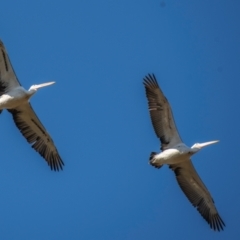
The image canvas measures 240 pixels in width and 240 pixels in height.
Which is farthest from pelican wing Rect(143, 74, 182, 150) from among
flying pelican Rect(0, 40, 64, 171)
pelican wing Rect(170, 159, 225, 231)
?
flying pelican Rect(0, 40, 64, 171)

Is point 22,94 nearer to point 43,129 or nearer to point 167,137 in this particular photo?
point 43,129

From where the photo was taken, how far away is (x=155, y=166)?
23.2 meters

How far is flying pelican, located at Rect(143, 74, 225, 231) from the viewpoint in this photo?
76.3 ft

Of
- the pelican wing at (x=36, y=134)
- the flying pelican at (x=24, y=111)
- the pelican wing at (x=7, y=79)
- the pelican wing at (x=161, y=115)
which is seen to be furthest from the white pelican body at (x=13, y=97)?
the pelican wing at (x=161, y=115)

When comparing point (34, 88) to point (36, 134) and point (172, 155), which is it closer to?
point (36, 134)

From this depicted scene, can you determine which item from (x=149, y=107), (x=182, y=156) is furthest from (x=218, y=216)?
(x=149, y=107)

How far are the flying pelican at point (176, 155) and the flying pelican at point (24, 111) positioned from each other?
3.20 metres

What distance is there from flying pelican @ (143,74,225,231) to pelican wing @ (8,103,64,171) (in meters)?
3.24

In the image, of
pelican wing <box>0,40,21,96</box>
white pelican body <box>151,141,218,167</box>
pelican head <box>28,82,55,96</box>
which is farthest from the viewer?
white pelican body <box>151,141,218,167</box>

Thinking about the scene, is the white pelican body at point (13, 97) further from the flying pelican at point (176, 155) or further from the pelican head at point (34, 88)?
the flying pelican at point (176, 155)

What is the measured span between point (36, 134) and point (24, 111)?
39.1 inches

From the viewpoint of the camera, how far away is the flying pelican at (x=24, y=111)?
22312 mm

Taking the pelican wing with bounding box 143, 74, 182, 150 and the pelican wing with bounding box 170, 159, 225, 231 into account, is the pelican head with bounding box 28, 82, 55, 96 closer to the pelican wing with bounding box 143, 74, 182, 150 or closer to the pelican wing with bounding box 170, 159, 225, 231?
the pelican wing with bounding box 143, 74, 182, 150

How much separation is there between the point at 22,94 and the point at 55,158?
2.90m
